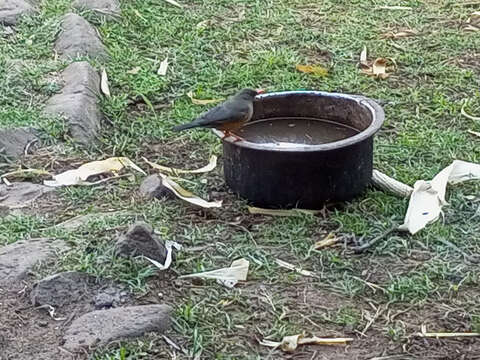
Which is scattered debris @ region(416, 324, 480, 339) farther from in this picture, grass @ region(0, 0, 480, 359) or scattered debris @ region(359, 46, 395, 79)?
scattered debris @ region(359, 46, 395, 79)

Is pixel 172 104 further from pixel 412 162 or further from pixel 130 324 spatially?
pixel 130 324

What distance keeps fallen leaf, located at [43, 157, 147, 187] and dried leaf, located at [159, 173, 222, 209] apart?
0.26 m

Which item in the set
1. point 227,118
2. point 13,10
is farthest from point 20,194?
point 13,10

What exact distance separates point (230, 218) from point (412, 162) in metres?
0.89

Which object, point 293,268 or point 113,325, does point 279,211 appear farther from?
point 113,325

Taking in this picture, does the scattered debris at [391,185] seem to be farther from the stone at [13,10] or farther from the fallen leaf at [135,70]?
the stone at [13,10]

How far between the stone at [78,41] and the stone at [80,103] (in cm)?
23

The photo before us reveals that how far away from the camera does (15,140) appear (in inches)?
155

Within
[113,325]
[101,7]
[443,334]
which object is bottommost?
[443,334]

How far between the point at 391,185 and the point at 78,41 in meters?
2.04

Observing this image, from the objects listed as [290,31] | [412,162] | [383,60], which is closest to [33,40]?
[290,31]

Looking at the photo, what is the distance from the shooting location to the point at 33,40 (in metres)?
5.00

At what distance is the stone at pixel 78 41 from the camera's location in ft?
15.9

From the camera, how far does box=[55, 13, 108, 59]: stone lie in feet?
15.9
